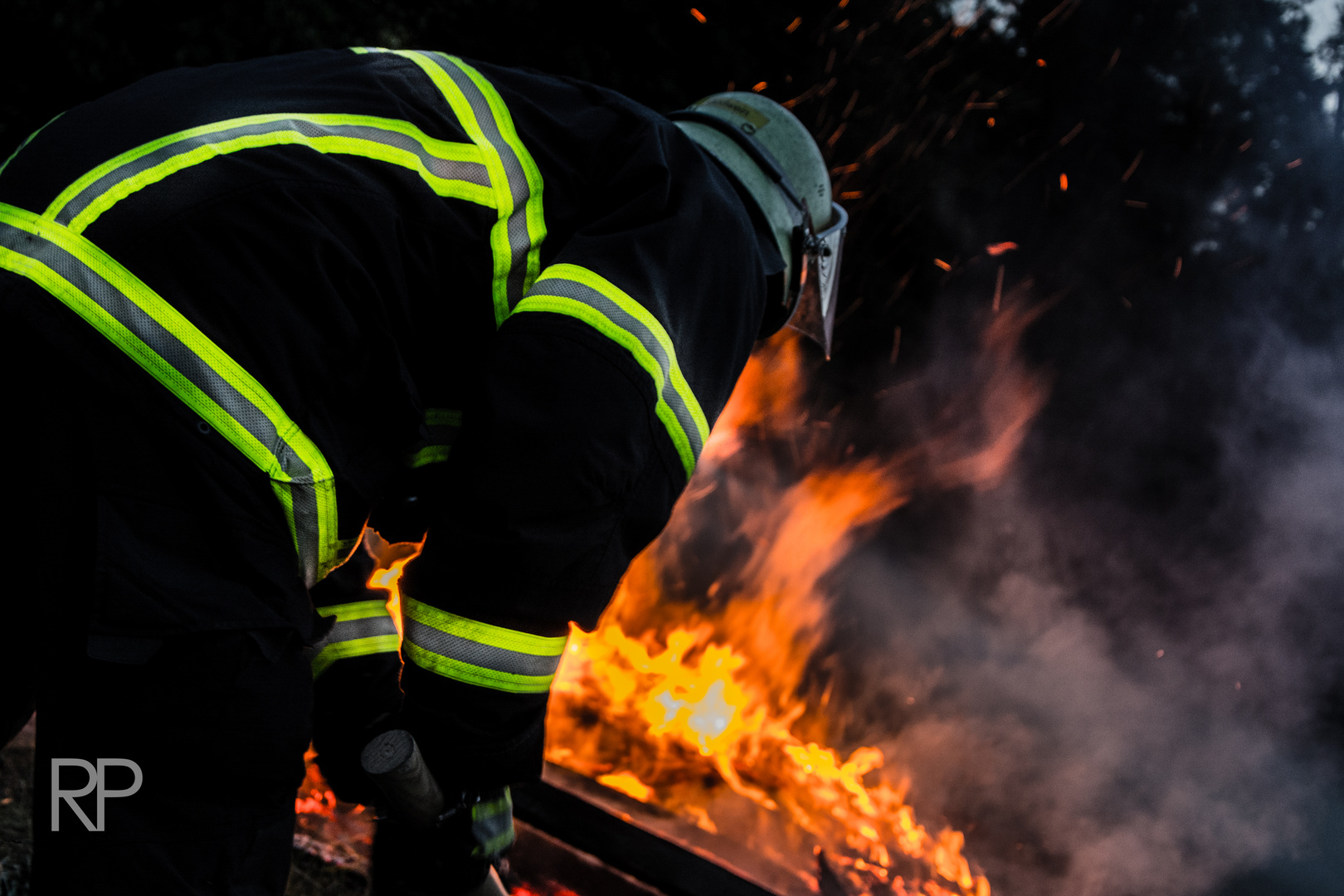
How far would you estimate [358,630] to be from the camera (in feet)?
6.63

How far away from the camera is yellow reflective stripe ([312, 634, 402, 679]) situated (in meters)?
1.98

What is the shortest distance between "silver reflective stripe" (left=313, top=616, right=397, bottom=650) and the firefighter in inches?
20.8

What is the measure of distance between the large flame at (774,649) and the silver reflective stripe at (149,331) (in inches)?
70.4

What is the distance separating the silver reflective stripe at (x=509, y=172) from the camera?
143 centimetres

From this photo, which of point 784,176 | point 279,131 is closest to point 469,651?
point 279,131

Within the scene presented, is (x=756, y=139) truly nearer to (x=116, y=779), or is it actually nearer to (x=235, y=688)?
(x=235, y=688)

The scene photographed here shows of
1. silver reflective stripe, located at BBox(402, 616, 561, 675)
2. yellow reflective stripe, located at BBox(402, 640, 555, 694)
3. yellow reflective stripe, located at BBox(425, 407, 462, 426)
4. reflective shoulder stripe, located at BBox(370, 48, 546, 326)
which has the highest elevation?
reflective shoulder stripe, located at BBox(370, 48, 546, 326)

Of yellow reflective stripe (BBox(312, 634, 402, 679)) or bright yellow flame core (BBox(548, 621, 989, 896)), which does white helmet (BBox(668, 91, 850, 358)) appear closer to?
yellow reflective stripe (BBox(312, 634, 402, 679))

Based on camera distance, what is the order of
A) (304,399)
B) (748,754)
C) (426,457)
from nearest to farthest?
(304,399) → (426,457) → (748,754)

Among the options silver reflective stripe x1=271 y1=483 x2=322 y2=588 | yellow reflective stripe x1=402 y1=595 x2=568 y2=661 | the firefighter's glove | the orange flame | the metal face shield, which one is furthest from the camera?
the orange flame

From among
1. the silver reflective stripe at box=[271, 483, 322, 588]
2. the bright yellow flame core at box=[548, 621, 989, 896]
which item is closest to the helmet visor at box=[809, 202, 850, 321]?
the silver reflective stripe at box=[271, 483, 322, 588]

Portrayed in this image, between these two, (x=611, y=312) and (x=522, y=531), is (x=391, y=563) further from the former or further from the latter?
(x=611, y=312)

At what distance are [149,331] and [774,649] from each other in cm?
348

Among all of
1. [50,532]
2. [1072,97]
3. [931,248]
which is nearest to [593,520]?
[50,532]
